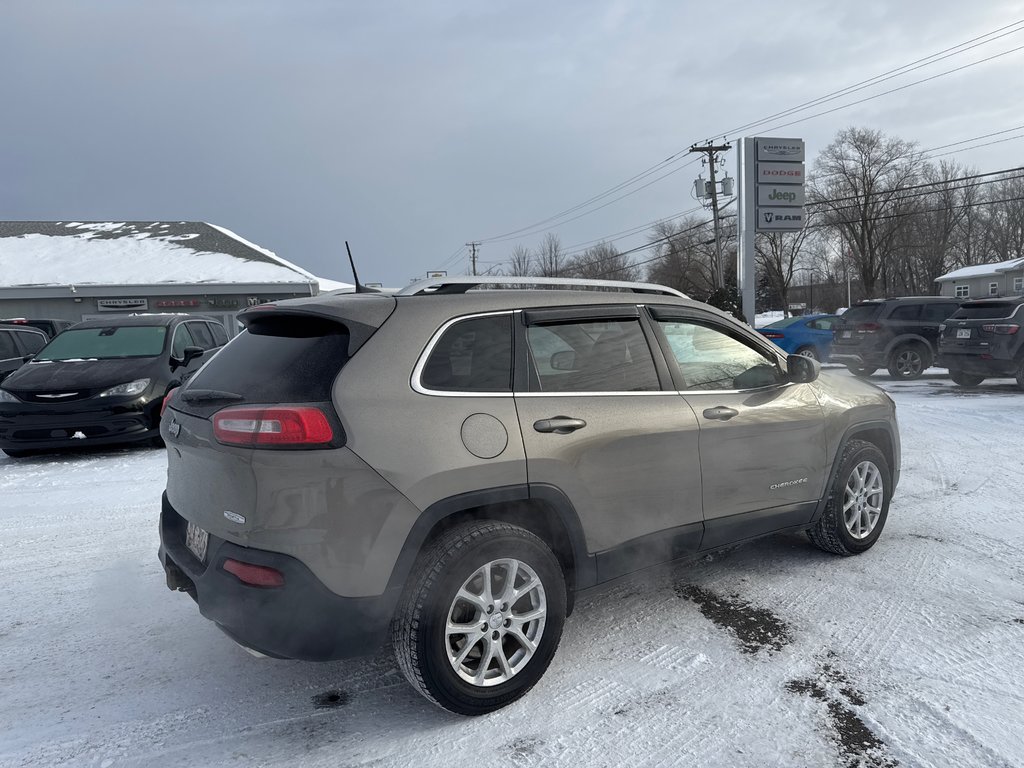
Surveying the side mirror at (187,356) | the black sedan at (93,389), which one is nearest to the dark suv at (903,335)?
the side mirror at (187,356)

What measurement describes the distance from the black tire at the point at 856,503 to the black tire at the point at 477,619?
2.09 meters

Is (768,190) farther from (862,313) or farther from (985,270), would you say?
(985,270)

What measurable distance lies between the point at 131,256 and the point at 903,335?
83.3 ft

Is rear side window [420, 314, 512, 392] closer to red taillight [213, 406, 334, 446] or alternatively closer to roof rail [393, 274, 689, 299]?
roof rail [393, 274, 689, 299]

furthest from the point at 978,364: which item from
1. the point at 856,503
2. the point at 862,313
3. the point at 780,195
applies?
the point at 856,503

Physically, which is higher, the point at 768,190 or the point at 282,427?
the point at 768,190

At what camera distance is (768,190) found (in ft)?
56.0

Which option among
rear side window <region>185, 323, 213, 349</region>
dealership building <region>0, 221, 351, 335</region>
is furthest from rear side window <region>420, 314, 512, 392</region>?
dealership building <region>0, 221, 351, 335</region>

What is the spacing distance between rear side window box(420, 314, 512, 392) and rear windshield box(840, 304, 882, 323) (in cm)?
1423

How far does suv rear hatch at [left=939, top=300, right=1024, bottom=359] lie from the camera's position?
1139 centimetres

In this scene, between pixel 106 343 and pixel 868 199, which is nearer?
pixel 106 343

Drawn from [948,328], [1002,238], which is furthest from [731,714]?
[1002,238]

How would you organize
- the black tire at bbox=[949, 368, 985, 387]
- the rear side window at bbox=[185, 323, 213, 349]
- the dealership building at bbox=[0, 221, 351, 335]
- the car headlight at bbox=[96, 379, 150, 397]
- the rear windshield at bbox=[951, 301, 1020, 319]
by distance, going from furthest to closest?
the dealership building at bbox=[0, 221, 351, 335] → the black tire at bbox=[949, 368, 985, 387] → the rear windshield at bbox=[951, 301, 1020, 319] → the rear side window at bbox=[185, 323, 213, 349] → the car headlight at bbox=[96, 379, 150, 397]

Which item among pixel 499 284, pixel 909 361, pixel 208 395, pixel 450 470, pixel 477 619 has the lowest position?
pixel 909 361
